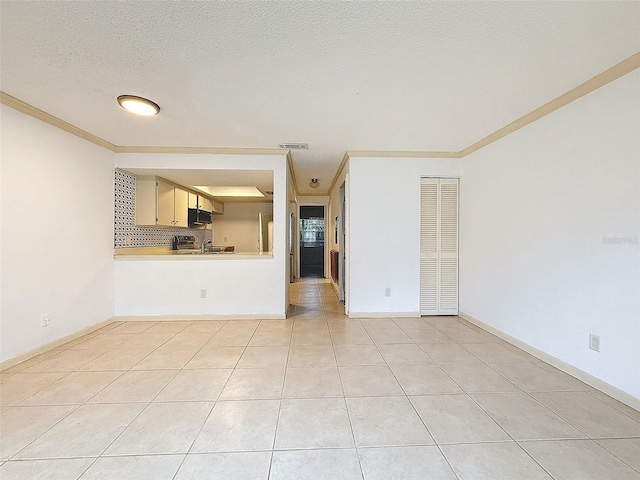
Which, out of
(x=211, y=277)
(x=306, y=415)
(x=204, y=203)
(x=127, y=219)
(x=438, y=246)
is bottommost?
(x=306, y=415)

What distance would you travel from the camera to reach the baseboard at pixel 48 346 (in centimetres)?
236

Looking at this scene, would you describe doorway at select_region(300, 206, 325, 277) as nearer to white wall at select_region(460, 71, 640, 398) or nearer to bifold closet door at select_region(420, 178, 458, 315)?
bifold closet door at select_region(420, 178, 458, 315)

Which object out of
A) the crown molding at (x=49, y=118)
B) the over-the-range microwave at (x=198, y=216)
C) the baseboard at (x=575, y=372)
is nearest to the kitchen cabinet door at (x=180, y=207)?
the over-the-range microwave at (x=198, y=216)

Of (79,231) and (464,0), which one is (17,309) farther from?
(464,0)

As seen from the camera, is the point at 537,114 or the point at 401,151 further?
the point at 401,151

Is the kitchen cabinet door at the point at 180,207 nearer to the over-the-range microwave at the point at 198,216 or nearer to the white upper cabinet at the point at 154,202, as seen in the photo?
the white upper cabinet at the point at 154,202

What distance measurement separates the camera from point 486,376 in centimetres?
222

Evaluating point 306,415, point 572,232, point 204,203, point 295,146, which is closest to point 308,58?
point 295,146

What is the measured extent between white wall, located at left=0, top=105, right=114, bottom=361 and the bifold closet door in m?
4.11

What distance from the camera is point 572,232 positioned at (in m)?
2.24

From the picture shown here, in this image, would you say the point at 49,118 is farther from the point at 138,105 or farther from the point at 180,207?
the point at 180,207

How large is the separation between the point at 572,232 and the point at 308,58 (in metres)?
2.42

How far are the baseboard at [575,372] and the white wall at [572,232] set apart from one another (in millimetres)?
37

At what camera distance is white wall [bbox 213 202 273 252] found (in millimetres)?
7066
